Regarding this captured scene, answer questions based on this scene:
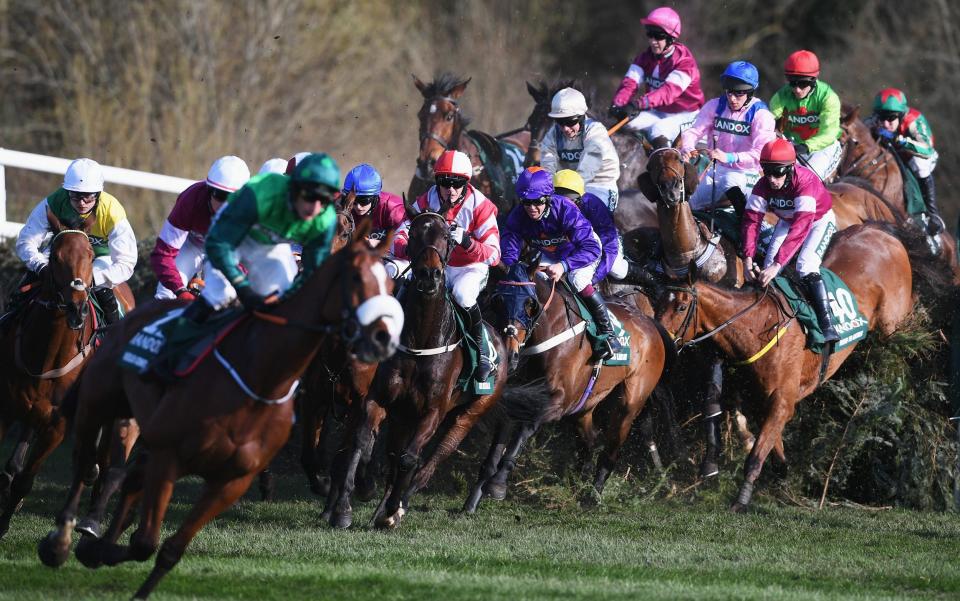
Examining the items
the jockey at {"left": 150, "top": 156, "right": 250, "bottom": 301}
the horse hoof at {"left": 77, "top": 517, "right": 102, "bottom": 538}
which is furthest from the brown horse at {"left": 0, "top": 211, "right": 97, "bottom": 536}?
the horse hoof at {"left": 77, "top": 517, "right": 102, "bottom": 538}

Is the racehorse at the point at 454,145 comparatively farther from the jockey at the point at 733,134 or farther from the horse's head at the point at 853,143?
the horse's head at the point at 853,143

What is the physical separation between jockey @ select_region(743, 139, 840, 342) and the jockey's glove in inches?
207

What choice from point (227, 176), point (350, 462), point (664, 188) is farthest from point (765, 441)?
point (227, 176)

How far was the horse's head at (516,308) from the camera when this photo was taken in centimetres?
948

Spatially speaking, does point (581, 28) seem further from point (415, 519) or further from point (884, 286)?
point (415, 519)

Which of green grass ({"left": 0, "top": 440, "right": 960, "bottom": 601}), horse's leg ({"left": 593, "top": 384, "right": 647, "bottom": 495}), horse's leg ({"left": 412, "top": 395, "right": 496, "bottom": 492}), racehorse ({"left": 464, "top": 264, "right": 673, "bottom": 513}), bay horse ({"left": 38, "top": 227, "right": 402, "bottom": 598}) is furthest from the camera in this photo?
horse's leg ({"left": 593, "top": 384, "right": 647, "bottom": 495})

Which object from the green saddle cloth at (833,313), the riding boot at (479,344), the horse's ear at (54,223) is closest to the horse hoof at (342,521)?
the riding boot at (479,344)

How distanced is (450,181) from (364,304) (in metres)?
3.37

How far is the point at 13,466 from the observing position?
8.92 meters

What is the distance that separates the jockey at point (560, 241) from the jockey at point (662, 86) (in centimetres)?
378

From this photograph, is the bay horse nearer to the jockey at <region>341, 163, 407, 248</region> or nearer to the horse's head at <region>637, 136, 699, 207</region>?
the jockey at <region>341, 163, 407, 248</region>

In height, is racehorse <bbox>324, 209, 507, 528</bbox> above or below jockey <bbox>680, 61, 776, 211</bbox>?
below

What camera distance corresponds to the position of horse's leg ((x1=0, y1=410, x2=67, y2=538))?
8023 mm

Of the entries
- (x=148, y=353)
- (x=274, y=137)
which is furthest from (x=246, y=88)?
(x=148, y=353)
